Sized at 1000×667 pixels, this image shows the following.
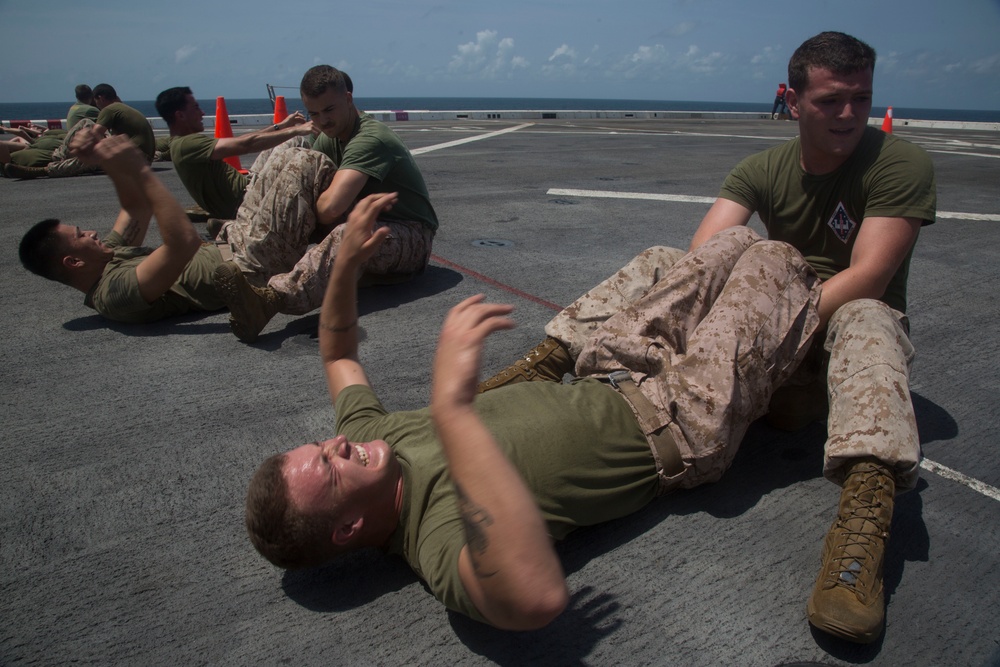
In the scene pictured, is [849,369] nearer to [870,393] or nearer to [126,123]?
[870,393]

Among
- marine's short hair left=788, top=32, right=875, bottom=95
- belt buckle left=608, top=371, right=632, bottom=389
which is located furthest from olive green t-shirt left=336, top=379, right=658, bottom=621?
marine's short hair left=788, top=32, right=875, bottom=95

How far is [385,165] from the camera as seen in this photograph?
12.7 ft

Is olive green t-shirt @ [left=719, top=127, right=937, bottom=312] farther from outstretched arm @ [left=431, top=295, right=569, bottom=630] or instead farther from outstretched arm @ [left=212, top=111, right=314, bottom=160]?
outstretched arm @ [left=212, top=111, right=314, bottom=160]

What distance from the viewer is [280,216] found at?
373cm

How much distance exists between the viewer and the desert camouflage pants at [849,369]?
1869 millimetres

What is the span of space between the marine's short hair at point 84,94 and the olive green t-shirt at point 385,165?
8837mm

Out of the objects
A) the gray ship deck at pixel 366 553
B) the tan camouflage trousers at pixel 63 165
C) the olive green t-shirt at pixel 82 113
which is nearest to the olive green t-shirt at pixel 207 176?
the gray ship deck at pixel 366 553

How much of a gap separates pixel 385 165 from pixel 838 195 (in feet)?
7.62

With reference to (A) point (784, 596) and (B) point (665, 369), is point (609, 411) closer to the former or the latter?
(B) point (665, 369)

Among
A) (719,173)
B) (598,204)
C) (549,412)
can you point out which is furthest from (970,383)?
(719,173)

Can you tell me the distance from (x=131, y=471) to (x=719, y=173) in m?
7.99

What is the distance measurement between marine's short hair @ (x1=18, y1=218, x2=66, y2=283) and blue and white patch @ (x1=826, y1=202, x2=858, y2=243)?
3.53m

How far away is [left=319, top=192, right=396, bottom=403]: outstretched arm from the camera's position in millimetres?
2045

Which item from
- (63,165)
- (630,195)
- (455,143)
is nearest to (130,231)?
(630,195)
